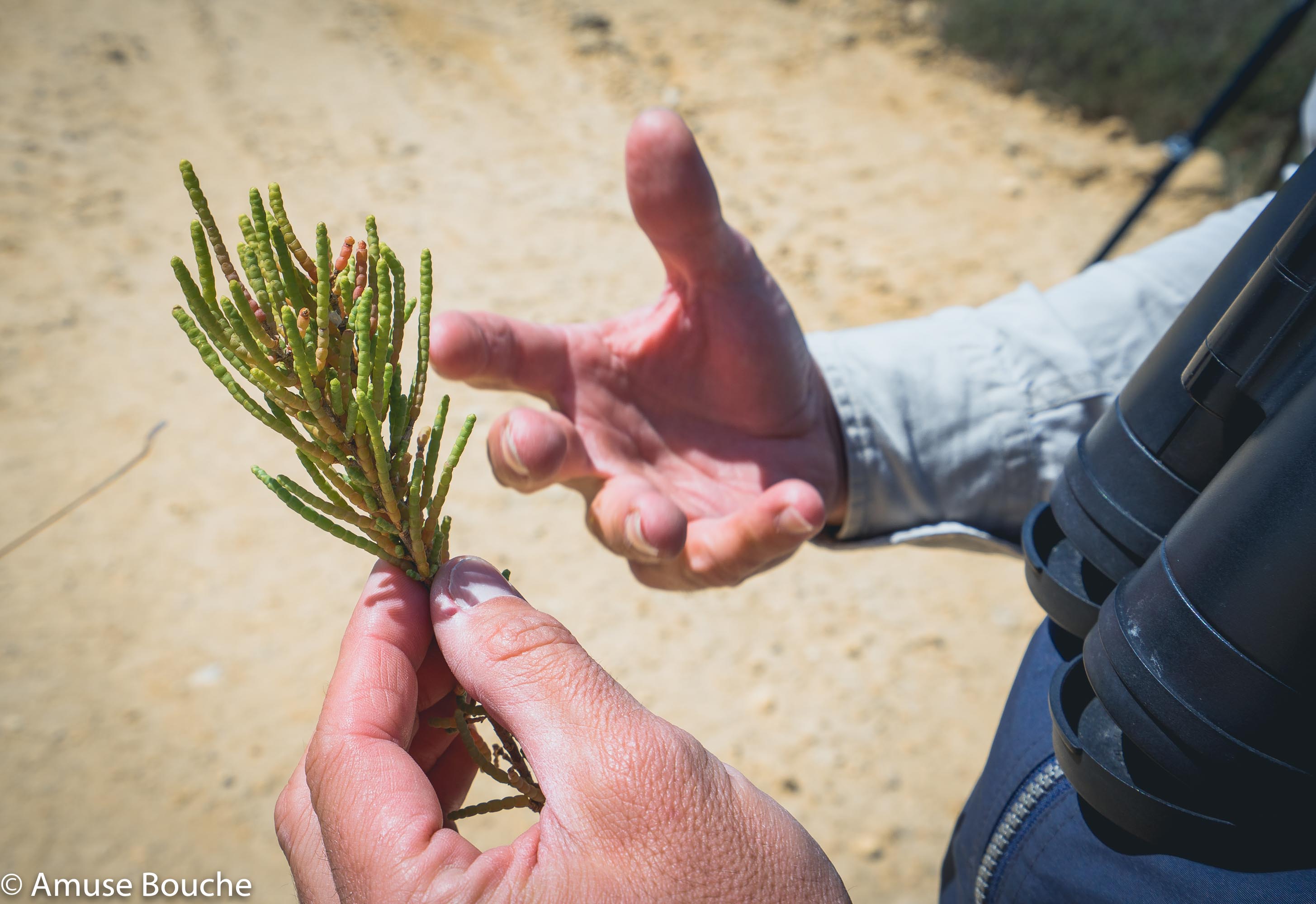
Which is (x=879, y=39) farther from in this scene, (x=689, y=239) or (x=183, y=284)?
(x=183, y=284)

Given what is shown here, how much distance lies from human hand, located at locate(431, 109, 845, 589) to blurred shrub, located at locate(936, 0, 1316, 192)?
5921 mm

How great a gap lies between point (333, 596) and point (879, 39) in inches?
274

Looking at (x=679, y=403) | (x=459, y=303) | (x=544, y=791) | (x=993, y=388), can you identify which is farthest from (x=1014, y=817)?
(x=459, y=303)

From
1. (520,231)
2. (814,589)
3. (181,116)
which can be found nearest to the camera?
(814,589)

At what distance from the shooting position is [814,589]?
3.62 metres

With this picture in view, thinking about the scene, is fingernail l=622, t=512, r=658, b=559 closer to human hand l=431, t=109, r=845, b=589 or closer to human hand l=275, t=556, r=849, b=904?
human hand l=431, t=109, r=845, b=589

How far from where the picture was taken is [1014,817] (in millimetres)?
1136

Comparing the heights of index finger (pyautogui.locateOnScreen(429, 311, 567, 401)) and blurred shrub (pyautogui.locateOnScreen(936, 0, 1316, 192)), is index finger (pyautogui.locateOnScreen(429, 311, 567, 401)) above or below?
below

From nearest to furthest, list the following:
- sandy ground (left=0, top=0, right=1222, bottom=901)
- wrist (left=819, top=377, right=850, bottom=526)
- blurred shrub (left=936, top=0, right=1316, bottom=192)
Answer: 1. wrist (left=819, top=377, right=850, bottom=526)
2. sandy ground (left=0, top=0, right=1222, bottom=901)
3. blurred shrub (left=936, top=0, right=1316, bottom=192)

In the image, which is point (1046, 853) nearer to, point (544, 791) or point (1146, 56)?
point (544, 791)

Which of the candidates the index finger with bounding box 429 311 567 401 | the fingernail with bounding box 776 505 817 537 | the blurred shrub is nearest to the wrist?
the fingernail with bounding box 776 505 817 537

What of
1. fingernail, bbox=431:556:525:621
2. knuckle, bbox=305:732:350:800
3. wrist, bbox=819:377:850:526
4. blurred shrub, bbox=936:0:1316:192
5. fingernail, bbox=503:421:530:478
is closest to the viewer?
knuckle, bbox=305:732:350:800

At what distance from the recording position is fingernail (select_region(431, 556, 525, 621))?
1.14 meters

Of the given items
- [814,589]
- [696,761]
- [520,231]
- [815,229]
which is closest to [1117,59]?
[815,229]
